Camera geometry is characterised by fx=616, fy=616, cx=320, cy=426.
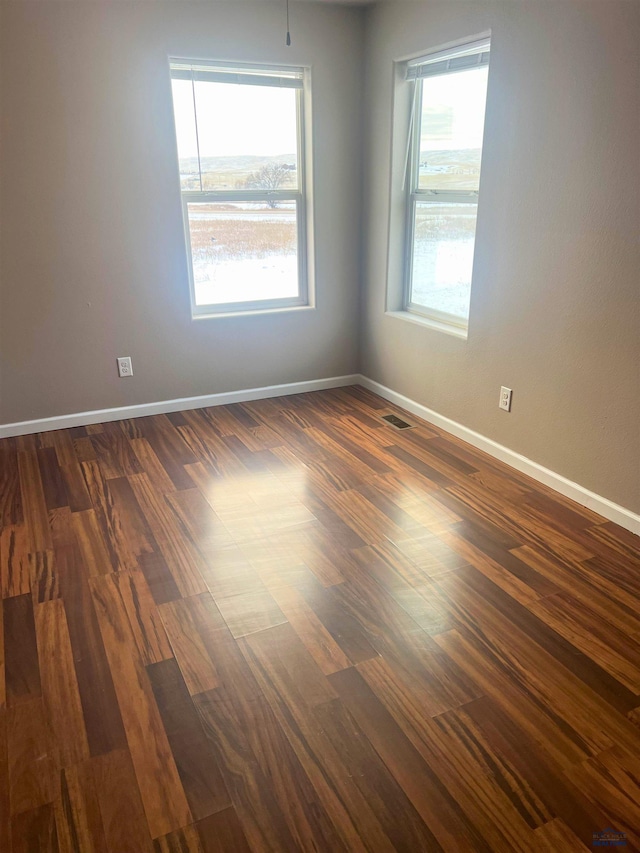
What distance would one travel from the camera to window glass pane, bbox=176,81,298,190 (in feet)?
12.1

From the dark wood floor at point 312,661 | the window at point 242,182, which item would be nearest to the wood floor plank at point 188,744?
the dark wood floor at point 312,661

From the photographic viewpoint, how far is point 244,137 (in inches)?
150

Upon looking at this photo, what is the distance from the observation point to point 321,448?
3486 mm

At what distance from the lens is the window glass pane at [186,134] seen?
3.58 meters

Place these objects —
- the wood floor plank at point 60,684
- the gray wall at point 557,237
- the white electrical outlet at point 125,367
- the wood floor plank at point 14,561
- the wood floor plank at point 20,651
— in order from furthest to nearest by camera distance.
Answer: the white electrical outlet at point 125,367
the gray wall at point 557,237
the wood floor plank at point 14,561
the wood floor plank at point 20,651
the wood floor plank at point 60,684

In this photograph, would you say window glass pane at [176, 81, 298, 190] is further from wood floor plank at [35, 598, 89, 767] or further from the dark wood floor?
wood floor plank at [35, 598, 89, 767]

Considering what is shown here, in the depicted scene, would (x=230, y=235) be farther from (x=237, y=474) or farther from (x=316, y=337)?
(x=237, y=474)

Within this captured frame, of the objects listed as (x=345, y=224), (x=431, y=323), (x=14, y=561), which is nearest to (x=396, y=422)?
(x=431, y=323)

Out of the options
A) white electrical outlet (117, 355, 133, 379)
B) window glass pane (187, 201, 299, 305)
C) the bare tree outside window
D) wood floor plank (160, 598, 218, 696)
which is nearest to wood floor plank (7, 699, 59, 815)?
wood floor plank (160, 598, 218, 696)

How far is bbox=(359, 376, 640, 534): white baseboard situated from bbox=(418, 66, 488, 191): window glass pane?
1.33 m

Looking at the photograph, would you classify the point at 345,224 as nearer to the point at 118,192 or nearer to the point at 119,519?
the point at 118,192

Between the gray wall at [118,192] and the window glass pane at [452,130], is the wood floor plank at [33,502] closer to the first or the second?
the gray wall at [118,192]

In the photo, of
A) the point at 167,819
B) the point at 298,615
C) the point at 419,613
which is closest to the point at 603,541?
the point at 419,613

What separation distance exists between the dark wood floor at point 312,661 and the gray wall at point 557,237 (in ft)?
1.18
